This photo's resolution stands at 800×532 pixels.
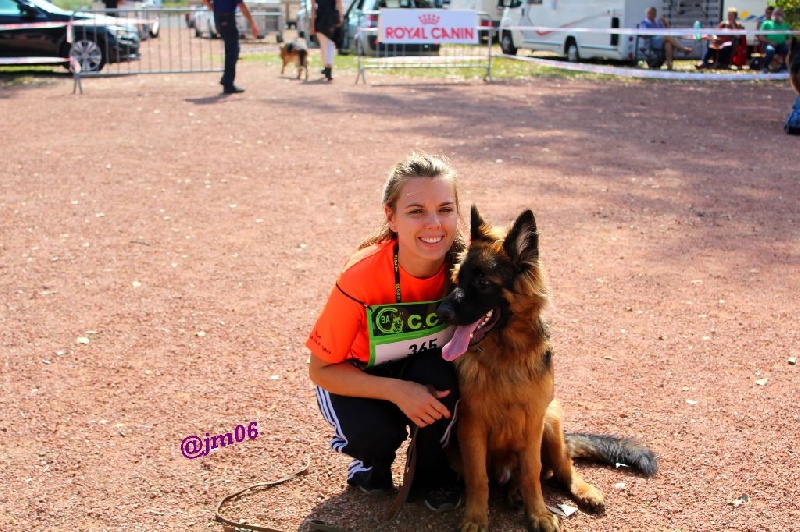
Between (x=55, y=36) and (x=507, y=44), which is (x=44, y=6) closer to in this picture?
(x=55, y=36)

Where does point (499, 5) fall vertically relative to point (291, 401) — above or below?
above

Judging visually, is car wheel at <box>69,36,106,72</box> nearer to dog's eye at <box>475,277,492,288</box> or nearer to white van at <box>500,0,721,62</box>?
white van at <box>500,0,721,62</box>

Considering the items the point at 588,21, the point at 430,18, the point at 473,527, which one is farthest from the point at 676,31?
the point at 473,527

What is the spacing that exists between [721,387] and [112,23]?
18250mm

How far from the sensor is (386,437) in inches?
151

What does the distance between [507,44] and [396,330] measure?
27153mm

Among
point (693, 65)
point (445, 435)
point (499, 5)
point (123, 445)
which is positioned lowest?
point (123, 445)

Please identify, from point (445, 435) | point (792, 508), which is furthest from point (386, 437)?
point (792, 508)

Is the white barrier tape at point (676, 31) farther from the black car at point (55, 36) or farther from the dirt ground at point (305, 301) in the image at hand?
the black car at point (55, 36)

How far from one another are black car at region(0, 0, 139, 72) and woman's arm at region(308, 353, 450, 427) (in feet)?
58.7

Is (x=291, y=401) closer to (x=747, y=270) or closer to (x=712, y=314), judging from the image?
(x=712, y=314)

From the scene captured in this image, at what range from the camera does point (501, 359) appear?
360cm

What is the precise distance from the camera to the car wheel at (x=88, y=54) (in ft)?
69.8

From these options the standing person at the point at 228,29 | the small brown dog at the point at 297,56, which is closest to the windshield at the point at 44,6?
the small brown dog at the point at 297,56
